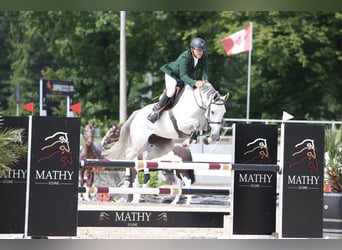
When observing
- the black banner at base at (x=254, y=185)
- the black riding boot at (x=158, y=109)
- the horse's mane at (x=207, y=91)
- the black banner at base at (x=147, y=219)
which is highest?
the horse's mane at (x=207, y=91)

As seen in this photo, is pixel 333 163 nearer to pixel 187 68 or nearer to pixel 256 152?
pixel 256 152

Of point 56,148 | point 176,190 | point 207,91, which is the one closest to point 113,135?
point 207,91

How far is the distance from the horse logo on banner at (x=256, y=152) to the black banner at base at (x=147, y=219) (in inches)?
18.5

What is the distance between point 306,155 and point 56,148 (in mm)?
1707

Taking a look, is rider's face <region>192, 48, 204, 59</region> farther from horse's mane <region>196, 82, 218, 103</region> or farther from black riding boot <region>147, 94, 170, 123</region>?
black riding boot <region>147, 94, 170, 123</region>

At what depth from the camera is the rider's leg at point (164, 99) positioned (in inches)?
271

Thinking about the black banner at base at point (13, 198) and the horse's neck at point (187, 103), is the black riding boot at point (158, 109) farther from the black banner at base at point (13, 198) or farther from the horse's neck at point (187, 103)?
the black banner at base at point (13, 198)

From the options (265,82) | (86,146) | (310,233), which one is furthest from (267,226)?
(265,82)

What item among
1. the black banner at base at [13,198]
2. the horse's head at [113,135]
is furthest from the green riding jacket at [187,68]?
the black banner at base at [13,198]

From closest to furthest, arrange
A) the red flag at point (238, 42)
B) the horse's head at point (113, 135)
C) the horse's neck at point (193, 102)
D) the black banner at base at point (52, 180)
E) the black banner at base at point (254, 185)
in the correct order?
the black banner at base at point (52, 180)
the black banner at base at point (254, 185)
the horse's neck at point (193, 102)
the horse's head at point (113, 135)
the red flag at point (238, 42)

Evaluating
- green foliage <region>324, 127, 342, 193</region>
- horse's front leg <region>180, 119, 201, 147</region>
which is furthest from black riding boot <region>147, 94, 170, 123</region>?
green foliage <region>324, 127, 342, 193</region>

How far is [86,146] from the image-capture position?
887 centimetres

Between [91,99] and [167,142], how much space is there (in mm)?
11394

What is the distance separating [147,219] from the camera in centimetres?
557
